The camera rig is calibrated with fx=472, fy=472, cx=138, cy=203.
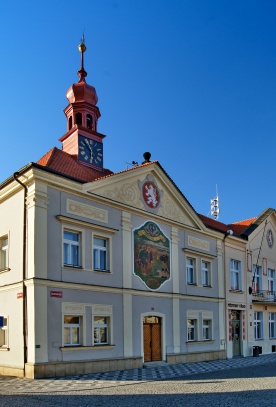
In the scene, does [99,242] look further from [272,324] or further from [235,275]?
[272,324]

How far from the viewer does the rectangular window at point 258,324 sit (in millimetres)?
29578

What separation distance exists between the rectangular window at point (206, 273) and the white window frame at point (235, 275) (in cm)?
246

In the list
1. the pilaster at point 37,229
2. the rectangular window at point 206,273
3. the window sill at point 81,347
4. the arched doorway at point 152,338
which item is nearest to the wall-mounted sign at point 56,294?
the pilaster at point 37,229

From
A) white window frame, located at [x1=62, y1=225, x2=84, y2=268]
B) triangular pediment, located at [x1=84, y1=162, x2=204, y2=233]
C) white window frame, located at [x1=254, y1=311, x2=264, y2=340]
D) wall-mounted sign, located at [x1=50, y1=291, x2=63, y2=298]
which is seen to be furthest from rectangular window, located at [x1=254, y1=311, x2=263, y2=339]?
wall-mounted sign, located at [x1=50, y1=291, x2=63, y2=298]

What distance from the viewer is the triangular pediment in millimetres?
19922

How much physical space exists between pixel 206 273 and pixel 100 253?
8636mm

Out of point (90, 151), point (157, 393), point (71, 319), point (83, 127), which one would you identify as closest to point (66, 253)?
point (71, 319)

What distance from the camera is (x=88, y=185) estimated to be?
737 inches

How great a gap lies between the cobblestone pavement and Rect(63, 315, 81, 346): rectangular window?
50.9 inches

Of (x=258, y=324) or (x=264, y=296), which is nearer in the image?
(x=258, y=324)

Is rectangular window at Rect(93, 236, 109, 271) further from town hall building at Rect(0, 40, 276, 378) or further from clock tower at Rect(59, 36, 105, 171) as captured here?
clock tower at Rect(59, 36, 105, 171)

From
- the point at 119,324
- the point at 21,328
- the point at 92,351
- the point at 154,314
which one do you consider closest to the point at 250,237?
the point at 154,314

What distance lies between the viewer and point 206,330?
25.2m

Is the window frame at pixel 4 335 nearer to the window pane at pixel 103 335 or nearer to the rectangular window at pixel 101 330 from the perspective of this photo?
the rectangular window at pixel 101 330
